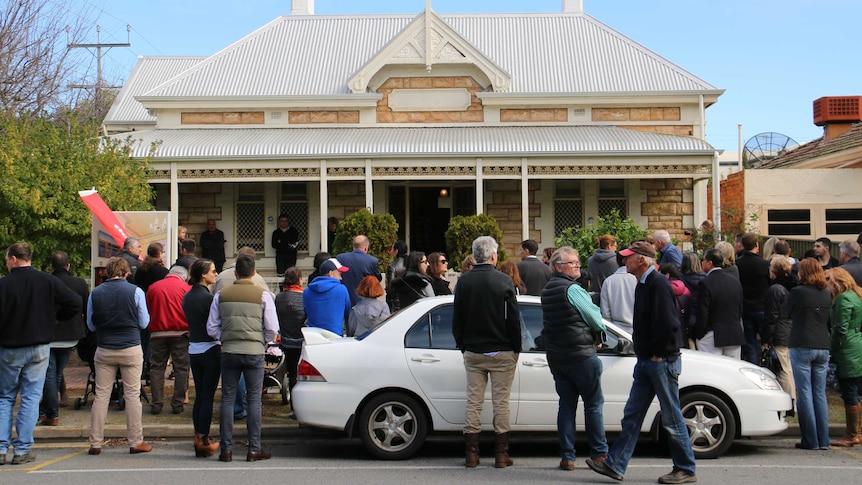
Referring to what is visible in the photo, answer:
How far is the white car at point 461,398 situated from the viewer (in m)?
8.27

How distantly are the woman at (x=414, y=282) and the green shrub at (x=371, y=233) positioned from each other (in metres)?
6.67

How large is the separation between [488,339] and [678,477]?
189 centimetres

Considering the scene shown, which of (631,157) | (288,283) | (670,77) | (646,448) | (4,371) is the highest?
(670,77)

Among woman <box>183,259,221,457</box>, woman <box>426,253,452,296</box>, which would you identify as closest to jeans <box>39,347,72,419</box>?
woman <box>183,259,221,457</box>

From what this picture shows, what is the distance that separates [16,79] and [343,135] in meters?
8.13

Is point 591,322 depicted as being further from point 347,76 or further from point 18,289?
point 347,76

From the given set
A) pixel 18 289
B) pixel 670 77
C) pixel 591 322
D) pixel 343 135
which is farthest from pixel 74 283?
pixel 670 77

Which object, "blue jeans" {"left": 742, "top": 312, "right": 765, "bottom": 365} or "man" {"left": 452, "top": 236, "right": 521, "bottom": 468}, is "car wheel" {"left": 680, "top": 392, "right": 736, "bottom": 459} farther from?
"blue jeans" {"left": 742, "top": 312, "right": 765, "bottom": 365}

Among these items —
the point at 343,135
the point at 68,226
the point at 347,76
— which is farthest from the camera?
the point at 347,76

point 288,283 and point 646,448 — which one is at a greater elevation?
point 288,283

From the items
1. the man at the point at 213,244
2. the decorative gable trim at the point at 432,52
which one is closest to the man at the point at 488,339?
the man at the point at 213,244

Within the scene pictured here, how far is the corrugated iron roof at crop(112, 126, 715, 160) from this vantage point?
1892 centimetres

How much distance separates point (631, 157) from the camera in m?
19.0

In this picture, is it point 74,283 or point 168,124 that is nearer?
point 74,283
